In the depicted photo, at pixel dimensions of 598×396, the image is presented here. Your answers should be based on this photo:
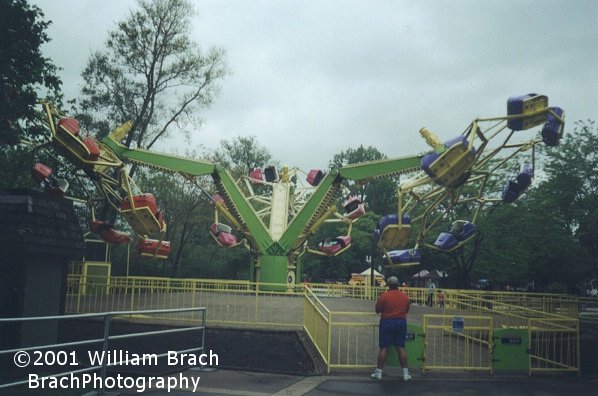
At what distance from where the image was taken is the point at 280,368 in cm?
1171

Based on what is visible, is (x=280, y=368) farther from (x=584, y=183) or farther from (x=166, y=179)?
(x=166, y=179)

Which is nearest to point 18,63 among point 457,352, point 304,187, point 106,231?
point 106,231

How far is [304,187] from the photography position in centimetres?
3256

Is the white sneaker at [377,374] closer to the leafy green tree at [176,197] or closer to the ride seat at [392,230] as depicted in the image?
the ride seat at [392,230]

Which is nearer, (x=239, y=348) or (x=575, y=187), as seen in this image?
(x=239, y=348)

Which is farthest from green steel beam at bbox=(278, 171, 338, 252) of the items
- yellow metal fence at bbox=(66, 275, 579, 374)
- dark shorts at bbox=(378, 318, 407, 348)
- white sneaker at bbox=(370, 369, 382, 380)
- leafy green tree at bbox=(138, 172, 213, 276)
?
leafy green tree at bbox=(138, 172, 213, 276)

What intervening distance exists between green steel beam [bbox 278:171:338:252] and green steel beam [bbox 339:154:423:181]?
114 cm

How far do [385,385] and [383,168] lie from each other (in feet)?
43.2

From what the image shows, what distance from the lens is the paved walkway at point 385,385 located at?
9.31 metres

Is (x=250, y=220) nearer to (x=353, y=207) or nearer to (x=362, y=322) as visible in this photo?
(x=353, y=207)

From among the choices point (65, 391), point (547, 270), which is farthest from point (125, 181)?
point (547, 270)

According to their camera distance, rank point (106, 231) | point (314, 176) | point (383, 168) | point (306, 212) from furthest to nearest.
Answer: point (314, 176)
point (306, 212)
point (383, 168)
point (106, 231)

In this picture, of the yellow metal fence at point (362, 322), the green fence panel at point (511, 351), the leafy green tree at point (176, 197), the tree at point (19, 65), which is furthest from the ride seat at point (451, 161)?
the leafy green tree at point (176, 197)

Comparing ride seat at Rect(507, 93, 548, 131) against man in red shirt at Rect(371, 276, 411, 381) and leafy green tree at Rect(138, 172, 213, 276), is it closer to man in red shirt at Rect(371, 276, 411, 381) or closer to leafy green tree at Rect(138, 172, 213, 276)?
man in red shirt at Rect(371, 276, 411, 381)
